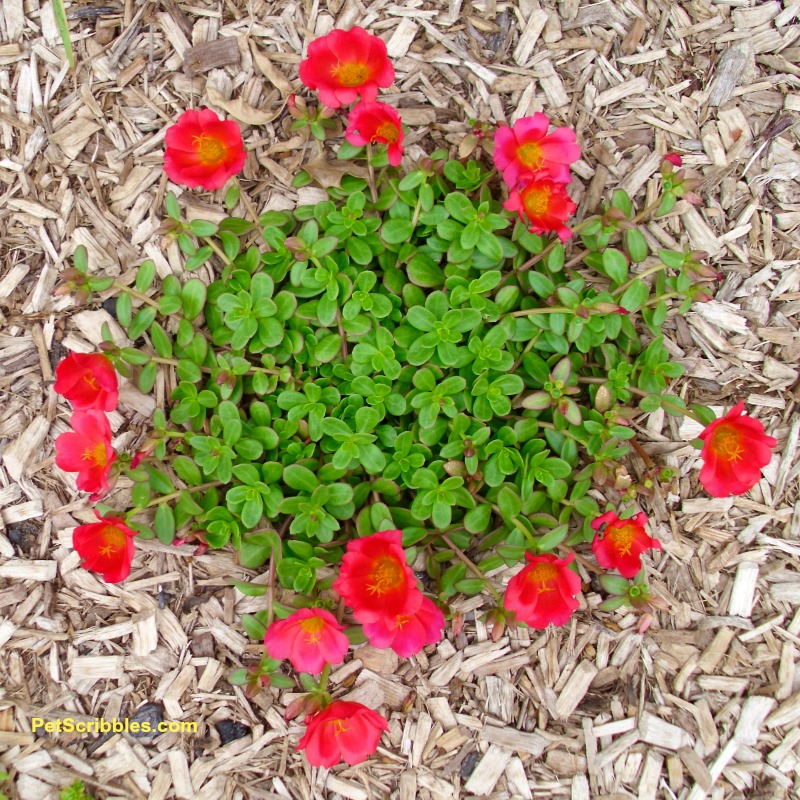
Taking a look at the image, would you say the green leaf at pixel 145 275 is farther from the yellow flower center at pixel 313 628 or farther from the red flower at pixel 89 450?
the yellow flower center at pixel 313 628

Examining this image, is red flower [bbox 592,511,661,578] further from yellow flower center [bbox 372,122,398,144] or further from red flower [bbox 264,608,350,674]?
yellow flower center [bbox 372,122,398,144]

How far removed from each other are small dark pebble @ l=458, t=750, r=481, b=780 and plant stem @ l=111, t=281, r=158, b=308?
1.94 metres

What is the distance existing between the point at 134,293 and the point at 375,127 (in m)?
0.99

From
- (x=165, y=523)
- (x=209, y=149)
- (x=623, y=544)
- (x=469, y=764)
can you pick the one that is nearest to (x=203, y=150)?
(x=209, y=149)

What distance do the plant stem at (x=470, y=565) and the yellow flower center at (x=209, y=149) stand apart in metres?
1.50

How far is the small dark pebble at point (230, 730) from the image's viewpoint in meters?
2.60

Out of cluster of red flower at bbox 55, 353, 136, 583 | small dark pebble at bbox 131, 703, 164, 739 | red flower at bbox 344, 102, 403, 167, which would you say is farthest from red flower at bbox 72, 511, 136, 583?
red flower at bbox 344, 102, 403, 167

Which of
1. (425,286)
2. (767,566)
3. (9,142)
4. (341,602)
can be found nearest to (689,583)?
(767,566)

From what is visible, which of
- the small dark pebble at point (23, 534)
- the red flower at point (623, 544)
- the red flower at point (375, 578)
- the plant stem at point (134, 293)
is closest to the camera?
the red flower at point (375, 578)

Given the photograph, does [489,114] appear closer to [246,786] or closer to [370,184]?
[370,184]

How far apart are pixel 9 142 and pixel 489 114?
6.03ft

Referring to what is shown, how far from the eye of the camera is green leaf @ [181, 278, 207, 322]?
Result: 2.60 metres

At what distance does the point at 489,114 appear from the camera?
2.84 metres

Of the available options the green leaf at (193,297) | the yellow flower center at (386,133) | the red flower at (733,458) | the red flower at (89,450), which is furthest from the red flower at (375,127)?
the red flower at (733,458)
